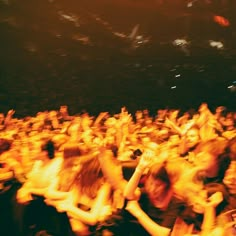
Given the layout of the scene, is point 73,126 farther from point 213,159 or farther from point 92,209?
point 213,159

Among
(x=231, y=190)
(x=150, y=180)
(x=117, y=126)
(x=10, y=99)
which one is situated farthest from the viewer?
(x=10, y=99)

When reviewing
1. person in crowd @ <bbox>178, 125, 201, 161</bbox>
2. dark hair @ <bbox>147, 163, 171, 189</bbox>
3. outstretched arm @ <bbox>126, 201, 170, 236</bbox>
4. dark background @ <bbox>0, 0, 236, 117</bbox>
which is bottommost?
outstretched arm @ <bbox>126, 201, 170, 236</bbox>

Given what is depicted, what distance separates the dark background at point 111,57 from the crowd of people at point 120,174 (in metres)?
0.09

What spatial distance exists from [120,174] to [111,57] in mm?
746

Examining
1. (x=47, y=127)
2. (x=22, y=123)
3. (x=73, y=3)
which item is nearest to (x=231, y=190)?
(x=47, y=127)

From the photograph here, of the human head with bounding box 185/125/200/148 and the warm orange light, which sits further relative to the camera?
the warm orange light

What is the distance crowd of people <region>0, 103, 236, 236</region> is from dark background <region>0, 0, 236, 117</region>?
9 cm

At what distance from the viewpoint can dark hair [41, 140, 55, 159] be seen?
2.16 meters

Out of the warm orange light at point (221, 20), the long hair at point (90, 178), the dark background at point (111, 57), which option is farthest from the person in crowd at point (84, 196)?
the warm orange light at point (221, 20)

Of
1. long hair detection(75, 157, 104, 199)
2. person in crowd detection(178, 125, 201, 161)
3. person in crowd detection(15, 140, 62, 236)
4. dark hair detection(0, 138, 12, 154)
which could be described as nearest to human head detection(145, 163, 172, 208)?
person in crowd detection(178, 125, 201, 161)

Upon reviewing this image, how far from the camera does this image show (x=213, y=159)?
1.88 meters

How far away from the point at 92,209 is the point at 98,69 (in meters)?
0.87

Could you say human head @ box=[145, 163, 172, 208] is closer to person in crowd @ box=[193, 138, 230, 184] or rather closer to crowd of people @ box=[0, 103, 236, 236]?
crowd of people @ box=[0, 103, 236, 236]

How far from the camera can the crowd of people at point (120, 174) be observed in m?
1.84
